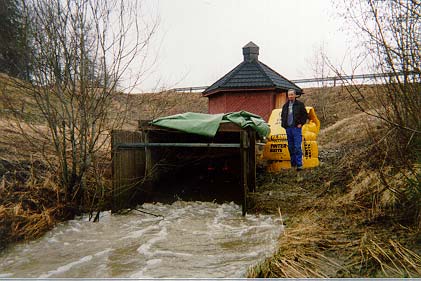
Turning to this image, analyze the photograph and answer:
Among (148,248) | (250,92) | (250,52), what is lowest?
(148,248)

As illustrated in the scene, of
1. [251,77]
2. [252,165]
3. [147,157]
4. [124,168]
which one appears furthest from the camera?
[251,77]

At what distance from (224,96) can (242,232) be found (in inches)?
403

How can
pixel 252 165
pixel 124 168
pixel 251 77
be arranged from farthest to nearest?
pixel 251 77 → pixel 252 165 → pixel 124 168

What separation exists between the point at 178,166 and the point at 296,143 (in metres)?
2.97

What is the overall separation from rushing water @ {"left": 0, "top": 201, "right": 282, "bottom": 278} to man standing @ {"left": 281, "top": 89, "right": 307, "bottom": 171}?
2.11 metres

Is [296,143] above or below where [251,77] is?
below

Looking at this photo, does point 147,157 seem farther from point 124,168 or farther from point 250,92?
point 250,92

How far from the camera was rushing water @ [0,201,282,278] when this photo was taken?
12.8 feet

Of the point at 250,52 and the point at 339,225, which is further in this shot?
the point at 250,52

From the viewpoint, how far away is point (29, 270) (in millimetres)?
3971

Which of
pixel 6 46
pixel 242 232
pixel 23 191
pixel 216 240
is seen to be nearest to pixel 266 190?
pixel 242 232

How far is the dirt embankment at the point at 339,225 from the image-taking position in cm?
326

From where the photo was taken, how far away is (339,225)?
4496mm

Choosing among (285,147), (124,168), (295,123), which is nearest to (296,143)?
(295,123)
